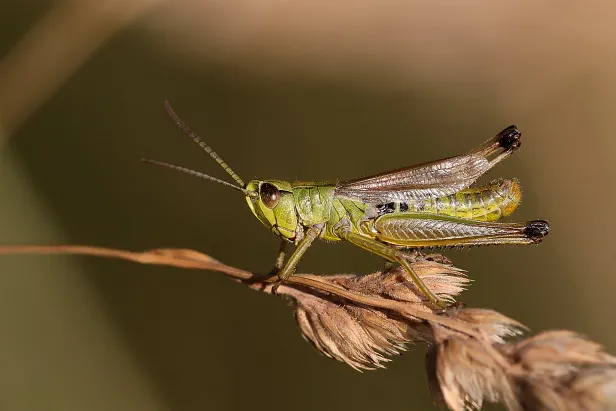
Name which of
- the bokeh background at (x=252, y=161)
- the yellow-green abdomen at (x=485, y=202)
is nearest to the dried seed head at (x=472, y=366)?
the yellow-green abdomen at (x=485, y=202)

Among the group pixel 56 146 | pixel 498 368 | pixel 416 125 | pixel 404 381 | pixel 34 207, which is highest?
pixel 56 146

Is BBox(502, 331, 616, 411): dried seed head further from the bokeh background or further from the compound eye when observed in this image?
the bokeh background

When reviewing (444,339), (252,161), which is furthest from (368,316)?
(252,161)

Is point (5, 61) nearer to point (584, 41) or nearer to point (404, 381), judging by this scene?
point (404, 381)

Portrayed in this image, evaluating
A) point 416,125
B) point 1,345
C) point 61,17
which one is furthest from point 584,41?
point 1,345

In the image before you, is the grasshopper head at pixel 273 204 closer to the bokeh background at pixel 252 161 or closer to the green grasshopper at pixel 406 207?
the green grasshopper at pixel 406 207

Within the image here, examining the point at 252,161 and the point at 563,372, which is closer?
the point at 563,372

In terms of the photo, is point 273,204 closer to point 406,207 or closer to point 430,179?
point 406,207
